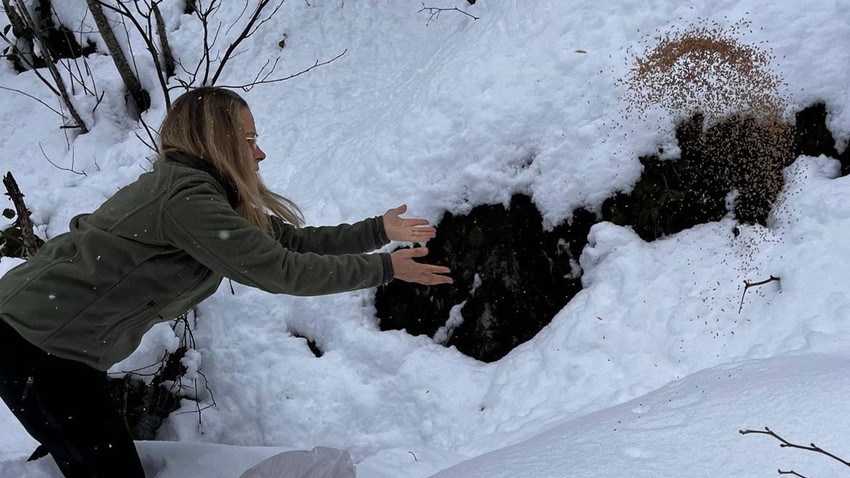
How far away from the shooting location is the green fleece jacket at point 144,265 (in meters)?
1.88

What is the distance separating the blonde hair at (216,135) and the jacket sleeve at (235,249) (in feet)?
0.44

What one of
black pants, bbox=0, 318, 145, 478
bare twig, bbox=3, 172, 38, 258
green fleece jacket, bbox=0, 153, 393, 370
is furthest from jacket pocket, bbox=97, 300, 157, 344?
bare twig, bbox=3, 172, 38, 258

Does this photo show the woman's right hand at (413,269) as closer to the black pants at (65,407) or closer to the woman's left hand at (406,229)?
the woman's left hand at (406,229)

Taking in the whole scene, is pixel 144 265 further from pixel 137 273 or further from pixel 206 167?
pixel 206 167

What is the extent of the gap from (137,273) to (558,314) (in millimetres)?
2523

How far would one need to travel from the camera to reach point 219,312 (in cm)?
461

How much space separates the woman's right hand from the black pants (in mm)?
1074

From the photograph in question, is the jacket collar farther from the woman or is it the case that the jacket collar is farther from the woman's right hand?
the woman's right hand

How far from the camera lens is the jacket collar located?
202 cm

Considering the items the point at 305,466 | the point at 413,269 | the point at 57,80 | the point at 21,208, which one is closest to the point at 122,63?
the point at 57,80

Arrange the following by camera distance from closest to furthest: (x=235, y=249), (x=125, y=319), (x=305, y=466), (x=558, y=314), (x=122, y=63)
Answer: (x=235, y=249) → (x=125, y=319) → (x=305, y=466) → (x=558, y=314) → (x=122, y=63)

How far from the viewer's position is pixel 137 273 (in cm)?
195

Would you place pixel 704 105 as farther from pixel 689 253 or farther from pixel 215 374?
pixel 215 374

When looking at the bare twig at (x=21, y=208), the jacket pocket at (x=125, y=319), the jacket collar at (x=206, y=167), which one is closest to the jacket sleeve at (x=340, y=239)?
the jacket collar at (x=206, y=167)
